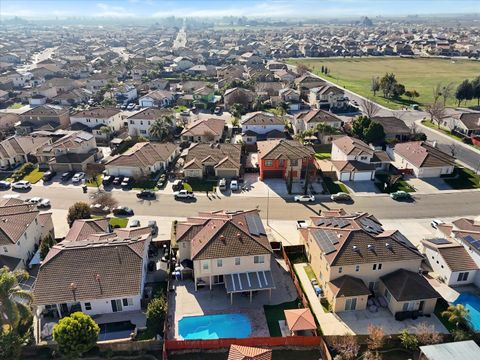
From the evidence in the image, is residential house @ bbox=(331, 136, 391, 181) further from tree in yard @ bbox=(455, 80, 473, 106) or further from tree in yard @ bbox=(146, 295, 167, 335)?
tree in yard @ bbox=(455, 80, 473, 106)

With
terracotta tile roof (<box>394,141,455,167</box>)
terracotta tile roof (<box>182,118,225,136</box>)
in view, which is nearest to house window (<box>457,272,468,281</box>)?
terracotta tile roof (<box>394,141,455,167</box>)

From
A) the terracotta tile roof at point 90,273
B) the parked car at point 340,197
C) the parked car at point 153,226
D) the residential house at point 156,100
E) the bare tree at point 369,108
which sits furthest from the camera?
the residential house at point 156,100

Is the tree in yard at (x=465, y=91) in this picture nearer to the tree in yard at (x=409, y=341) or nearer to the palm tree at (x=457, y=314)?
the palm tree at (x=457, y=314)

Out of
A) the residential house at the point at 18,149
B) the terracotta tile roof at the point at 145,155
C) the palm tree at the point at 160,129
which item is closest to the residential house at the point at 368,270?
the terracotta tile roof at the point at 145,155

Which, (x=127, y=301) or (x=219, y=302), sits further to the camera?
(x=219, y=302)

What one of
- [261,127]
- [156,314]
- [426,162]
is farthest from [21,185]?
[426,162]

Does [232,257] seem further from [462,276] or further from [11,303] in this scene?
[462,276]
